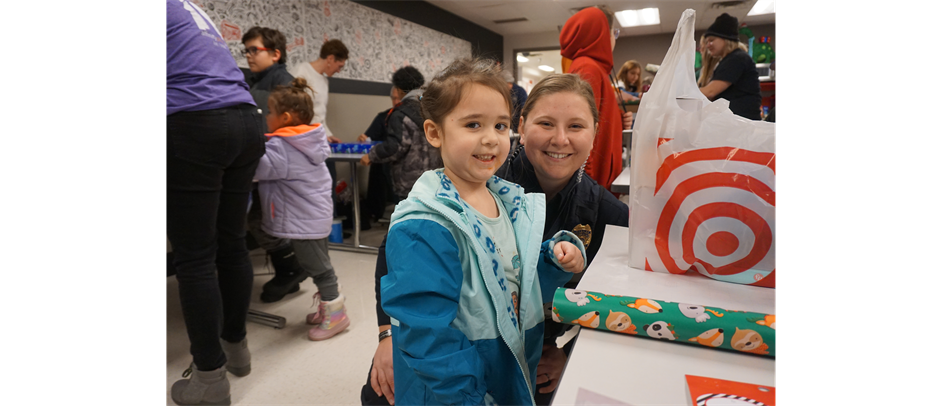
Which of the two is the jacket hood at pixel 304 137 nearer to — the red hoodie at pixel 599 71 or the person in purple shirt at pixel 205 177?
the person in purple shirt at pixel 205 177

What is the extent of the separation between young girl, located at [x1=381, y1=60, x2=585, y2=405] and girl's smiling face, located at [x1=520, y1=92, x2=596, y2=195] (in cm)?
17

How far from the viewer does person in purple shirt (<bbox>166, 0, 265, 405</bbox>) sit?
1.25 meters

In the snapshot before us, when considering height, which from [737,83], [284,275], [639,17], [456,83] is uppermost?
[639,17]

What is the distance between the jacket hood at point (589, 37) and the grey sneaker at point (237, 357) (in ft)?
5.06

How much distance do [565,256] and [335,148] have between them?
2.95 meters

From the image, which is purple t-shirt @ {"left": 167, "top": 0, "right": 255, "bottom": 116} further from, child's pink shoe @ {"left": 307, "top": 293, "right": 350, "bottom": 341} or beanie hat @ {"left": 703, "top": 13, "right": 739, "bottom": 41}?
beanie hat @ {"left": 703, "top": 13, "right": 739, "bottom": 41}

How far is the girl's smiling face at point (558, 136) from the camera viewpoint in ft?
3.17

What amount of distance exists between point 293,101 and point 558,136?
1482mm

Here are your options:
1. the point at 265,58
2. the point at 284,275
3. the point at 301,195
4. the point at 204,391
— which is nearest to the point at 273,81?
the point at 265,58

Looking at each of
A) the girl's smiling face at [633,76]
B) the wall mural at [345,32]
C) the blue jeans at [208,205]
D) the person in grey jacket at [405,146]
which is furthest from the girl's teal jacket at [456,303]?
the girl's smiling face at [633,76]

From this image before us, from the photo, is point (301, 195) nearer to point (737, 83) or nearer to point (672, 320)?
point (672, 320)

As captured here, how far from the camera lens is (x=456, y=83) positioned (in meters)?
0.74
